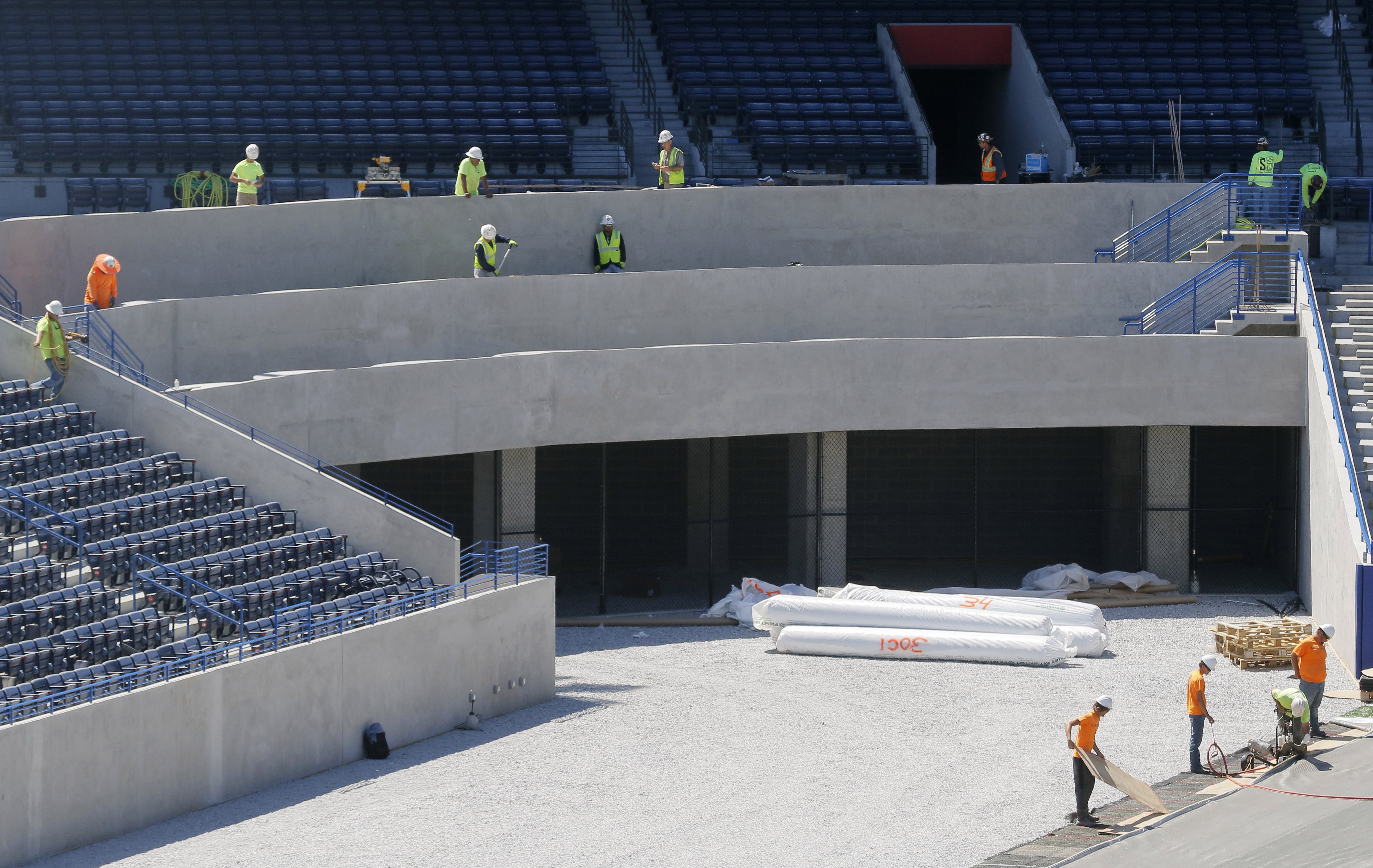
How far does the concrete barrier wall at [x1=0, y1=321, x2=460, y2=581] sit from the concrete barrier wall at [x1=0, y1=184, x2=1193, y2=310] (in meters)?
3.74

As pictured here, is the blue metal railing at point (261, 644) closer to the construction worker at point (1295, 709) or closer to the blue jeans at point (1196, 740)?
the blue jeans at point (1196, 740)

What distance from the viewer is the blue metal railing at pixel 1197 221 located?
97.8 feet

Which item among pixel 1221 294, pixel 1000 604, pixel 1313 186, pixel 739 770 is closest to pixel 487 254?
pixel 1000 604

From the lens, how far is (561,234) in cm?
2856

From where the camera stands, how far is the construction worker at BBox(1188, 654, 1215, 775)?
18.6 metres

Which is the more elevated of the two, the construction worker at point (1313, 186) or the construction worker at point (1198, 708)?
the construction worker at point (1313, 186)

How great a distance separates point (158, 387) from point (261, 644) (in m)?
5.37

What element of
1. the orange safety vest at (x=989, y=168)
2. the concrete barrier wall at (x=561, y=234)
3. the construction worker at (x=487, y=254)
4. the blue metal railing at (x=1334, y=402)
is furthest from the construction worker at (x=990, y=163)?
the construction worker at (x=487, y=254)

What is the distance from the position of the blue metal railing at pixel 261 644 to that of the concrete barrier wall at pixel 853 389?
12.9ft

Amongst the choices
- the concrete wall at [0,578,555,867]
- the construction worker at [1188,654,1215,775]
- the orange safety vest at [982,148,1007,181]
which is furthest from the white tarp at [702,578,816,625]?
the orange safety vest at [982,148,1007,181]

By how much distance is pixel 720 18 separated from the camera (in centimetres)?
3866

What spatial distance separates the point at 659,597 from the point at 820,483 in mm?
3103

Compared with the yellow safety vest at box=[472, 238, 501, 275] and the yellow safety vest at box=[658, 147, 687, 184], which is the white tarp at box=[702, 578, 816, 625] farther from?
the yellow safety vest at box=[658, 147, 687, 184]

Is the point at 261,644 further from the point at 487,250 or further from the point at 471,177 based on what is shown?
the point at 471,177
